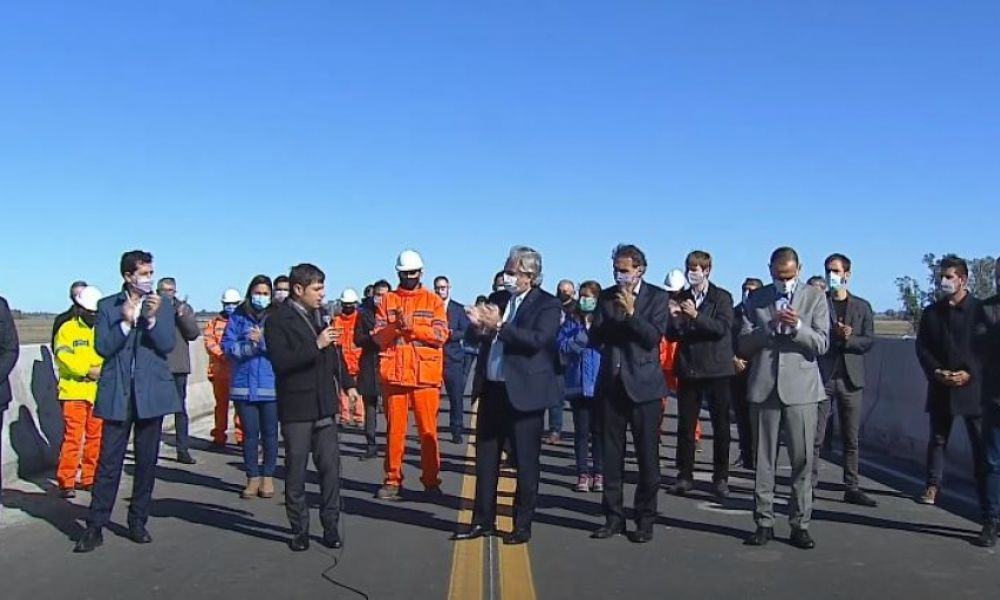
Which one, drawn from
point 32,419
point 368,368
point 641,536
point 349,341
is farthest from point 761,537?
point 349,341

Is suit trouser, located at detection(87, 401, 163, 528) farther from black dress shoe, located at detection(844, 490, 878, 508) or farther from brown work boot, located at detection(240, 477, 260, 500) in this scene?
black dress shoe, located at detection(844, 490, 878, 508)

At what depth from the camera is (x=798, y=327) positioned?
7766mm

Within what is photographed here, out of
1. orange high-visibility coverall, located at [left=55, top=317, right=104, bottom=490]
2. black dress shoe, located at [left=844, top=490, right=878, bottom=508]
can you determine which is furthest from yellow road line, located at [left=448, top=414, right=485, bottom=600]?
orange high-visibility coverall, located at [left=55, top=317, right=104, bottom=490]

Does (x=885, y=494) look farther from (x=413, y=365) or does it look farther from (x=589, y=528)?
(x=413, y=365)

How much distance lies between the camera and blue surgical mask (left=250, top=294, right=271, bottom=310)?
10.8m

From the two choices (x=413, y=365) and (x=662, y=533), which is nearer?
(x=662, y=533)

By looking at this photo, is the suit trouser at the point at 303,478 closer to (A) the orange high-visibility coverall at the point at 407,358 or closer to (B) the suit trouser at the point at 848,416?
(A) the orange high-visibility coverall at the point at 407,358

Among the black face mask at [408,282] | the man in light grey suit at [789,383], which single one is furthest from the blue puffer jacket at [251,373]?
the man in light grey suit at [789,383]

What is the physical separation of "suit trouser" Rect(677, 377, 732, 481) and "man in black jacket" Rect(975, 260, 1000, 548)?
8.58ft

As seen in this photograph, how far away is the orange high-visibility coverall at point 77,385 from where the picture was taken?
404 inches

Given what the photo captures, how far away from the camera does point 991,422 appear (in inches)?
313

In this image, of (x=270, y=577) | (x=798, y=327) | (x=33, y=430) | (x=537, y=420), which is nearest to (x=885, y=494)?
(x=798, y=327)

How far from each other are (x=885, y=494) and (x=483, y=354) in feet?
14.0

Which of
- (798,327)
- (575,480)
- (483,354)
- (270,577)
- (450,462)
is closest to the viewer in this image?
(270,577)
